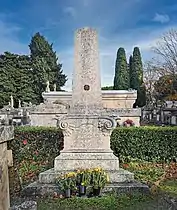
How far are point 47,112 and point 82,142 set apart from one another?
36.7 ft

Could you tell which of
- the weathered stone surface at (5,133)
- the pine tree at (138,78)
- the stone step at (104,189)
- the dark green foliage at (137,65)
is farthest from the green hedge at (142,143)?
the dark green foliage at (137,65)

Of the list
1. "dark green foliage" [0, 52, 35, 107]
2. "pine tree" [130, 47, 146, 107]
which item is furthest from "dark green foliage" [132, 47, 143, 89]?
"dark green foliage" [0, 52, 35, 107]

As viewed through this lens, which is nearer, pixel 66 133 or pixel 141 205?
pixel 141 205

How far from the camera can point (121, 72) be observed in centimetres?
4603

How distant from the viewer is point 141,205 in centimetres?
651

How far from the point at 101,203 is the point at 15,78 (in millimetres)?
40412

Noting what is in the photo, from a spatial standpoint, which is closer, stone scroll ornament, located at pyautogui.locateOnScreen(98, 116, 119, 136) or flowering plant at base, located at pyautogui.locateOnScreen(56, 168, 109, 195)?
flowering plant at base, located at pyautogui.locateOnScreen(56, 168, 109, 195)

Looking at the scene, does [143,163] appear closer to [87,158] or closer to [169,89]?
[87,158]

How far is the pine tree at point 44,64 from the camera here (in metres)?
47.2

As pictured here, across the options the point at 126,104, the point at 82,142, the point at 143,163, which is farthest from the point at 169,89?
the point at 82,142

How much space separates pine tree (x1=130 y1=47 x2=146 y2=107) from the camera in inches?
1717

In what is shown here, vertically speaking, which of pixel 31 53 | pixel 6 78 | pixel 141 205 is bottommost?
pixel 141 205

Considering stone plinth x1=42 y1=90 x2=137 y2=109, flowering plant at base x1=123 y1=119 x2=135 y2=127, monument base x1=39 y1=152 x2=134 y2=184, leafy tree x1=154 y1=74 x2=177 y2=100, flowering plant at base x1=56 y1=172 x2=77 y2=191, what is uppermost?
leafy tree x1=154 y1=74 x2=177 y2=100

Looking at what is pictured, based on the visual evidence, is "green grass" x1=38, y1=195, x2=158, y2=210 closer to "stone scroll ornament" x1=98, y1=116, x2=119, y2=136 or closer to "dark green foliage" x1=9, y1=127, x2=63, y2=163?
"stone scroll ornament" x1=98, y1=116, x2=119, y2=136
